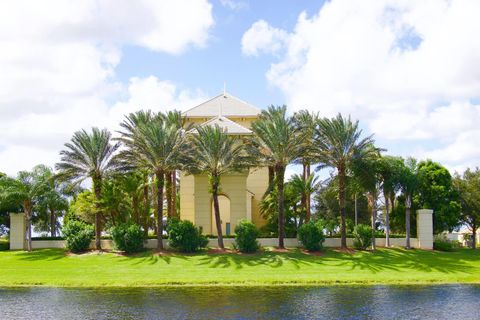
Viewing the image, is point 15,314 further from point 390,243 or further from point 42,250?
point 390,243

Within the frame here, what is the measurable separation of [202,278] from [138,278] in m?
4.33

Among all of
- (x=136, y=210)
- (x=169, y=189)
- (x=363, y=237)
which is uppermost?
(x=169, y=189)

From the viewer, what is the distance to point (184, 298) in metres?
31.6

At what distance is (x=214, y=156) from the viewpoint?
161ft

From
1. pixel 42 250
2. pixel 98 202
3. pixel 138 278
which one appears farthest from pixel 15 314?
pixel 42 250

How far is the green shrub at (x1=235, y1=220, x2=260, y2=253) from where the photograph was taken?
48188mm

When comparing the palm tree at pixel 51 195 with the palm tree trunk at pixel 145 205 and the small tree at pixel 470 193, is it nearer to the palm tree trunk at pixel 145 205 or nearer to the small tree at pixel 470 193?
the palm tree trunk at pixel 145 205

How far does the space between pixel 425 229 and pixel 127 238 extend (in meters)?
26.8

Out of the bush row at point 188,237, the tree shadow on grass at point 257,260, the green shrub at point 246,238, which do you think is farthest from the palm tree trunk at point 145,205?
the green shrub at point 246,238

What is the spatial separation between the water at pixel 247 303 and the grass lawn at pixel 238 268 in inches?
119

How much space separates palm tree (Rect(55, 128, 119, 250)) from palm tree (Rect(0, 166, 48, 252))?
3.63m

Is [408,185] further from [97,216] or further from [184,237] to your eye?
[97,216]

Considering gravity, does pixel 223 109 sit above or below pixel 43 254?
above

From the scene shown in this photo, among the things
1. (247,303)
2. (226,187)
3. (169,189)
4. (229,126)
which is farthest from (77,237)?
(247,303)
